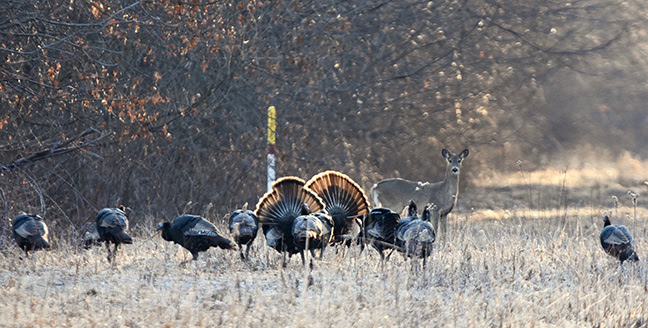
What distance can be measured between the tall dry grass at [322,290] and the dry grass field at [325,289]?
1 cm

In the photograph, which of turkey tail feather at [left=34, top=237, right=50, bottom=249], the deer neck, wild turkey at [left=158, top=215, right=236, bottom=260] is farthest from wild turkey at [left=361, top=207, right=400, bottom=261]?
the deer neck

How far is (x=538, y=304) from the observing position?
7785 mm

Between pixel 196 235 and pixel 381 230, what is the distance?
179cm

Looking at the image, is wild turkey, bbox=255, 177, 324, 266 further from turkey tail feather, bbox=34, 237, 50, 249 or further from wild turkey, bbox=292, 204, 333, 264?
turkey tail feather, bbox=34, 237, 50, 249

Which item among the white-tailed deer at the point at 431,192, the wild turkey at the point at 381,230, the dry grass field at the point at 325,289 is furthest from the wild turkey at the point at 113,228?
the white-tailed deer at the point at 431,192

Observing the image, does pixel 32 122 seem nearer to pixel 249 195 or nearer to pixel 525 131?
pixel 249 195

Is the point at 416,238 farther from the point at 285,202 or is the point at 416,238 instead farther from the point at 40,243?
the point at 40,243

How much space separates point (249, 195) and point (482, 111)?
9074 millimetres

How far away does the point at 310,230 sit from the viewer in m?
8.52

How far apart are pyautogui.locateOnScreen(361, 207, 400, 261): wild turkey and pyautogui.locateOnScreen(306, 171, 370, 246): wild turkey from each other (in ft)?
1.71

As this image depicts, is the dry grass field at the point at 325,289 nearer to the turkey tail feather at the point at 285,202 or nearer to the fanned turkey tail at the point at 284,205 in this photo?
the fanned turkey tail at the point at 284,205

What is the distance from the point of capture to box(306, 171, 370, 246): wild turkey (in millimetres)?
10219

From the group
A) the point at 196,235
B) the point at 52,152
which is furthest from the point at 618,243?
the point at 52,152

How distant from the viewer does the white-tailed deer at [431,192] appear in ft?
55.8
